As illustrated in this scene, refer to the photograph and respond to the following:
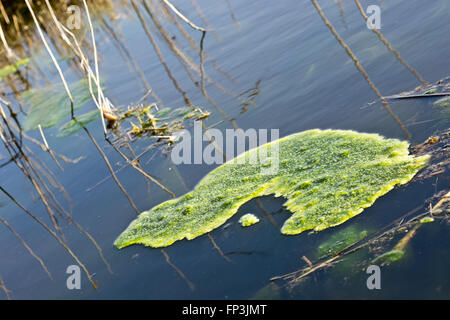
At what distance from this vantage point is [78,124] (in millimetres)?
5203

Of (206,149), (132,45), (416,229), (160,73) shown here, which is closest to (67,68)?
(132,45)

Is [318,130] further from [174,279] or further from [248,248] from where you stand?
[174,279]

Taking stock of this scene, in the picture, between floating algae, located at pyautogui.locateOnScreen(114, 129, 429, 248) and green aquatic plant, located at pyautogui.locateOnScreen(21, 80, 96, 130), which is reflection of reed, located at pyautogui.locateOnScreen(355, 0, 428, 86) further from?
green aquatic plant, located at pyautogui.locateOnScreen(21, 80, 96, 130)

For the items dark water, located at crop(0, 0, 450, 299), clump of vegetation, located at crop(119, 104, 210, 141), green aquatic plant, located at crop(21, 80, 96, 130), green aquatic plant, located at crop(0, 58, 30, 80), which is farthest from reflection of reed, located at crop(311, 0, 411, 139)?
green aquatic plant, located at crop(0, 58, 30, 80)

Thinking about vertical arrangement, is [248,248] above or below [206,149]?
below

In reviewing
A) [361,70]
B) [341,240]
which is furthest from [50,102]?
[341,240]

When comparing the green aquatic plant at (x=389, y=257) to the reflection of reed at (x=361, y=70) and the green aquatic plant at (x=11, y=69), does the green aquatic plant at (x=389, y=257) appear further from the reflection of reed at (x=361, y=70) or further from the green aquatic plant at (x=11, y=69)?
the green aquatic plant at (x=11, y=69)

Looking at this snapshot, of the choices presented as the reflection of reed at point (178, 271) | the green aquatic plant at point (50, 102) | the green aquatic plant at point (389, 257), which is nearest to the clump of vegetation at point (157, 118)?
the green aquatic plant at point (50, 102)

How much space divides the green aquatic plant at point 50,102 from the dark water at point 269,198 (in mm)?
442

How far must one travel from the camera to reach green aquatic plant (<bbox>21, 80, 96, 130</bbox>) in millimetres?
5766

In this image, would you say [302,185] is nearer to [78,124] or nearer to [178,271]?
[178,271]

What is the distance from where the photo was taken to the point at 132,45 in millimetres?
6785

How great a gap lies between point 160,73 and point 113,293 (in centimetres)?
335

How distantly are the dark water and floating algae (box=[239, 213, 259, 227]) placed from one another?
0.13ft
